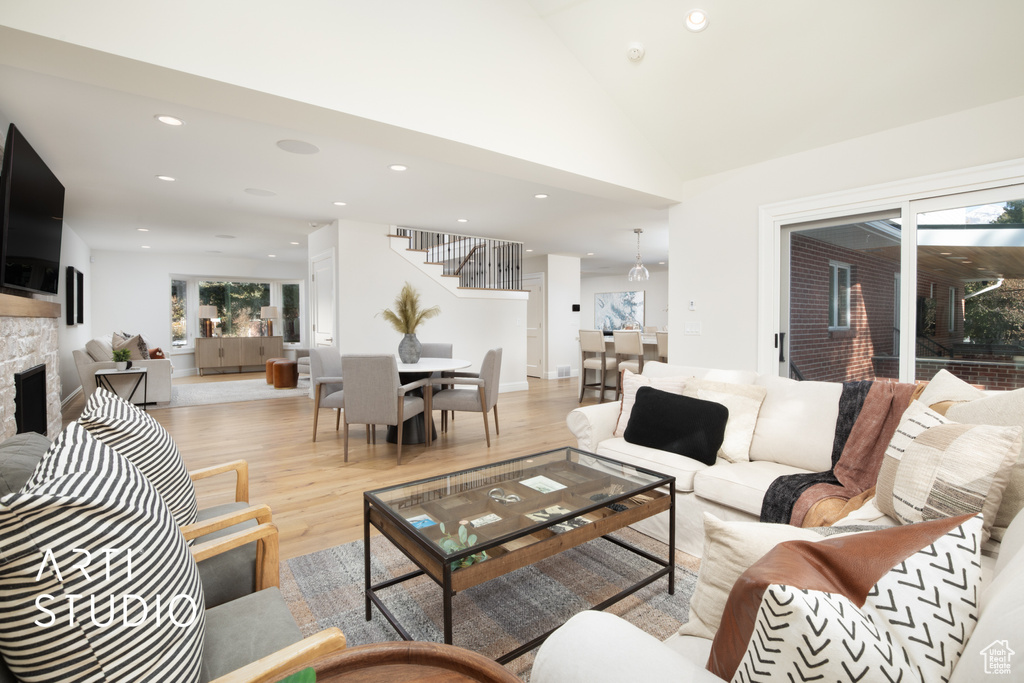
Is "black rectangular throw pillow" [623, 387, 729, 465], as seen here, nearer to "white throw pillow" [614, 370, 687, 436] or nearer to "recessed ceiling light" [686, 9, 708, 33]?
"white throw pillow" [614, 370, 687, 436]

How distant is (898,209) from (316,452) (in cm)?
473

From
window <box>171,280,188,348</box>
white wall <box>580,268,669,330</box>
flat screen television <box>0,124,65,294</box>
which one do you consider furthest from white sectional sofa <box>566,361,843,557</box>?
window <box>171,280,188,348</box>

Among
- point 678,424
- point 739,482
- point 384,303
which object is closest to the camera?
point 739,482

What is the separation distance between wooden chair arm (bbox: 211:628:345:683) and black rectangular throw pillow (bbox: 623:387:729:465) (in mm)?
1981

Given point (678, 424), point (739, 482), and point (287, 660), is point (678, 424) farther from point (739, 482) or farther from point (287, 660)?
point (287, 660)

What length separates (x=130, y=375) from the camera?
614 cm

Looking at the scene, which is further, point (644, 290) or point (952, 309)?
point (644, 290)

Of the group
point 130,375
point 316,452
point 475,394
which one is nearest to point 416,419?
point 475,394

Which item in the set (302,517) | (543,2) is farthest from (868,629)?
(543,2)

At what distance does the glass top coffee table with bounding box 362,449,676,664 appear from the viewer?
1487 mm

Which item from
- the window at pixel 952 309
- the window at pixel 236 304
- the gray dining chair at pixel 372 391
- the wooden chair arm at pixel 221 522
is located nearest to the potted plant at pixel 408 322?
the gray dining chair at pixel 372 391

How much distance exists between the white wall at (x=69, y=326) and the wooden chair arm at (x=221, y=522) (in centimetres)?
581

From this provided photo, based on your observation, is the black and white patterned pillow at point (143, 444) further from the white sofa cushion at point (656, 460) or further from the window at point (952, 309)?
the window at point (952, 309)

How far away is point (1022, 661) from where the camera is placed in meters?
0.50
